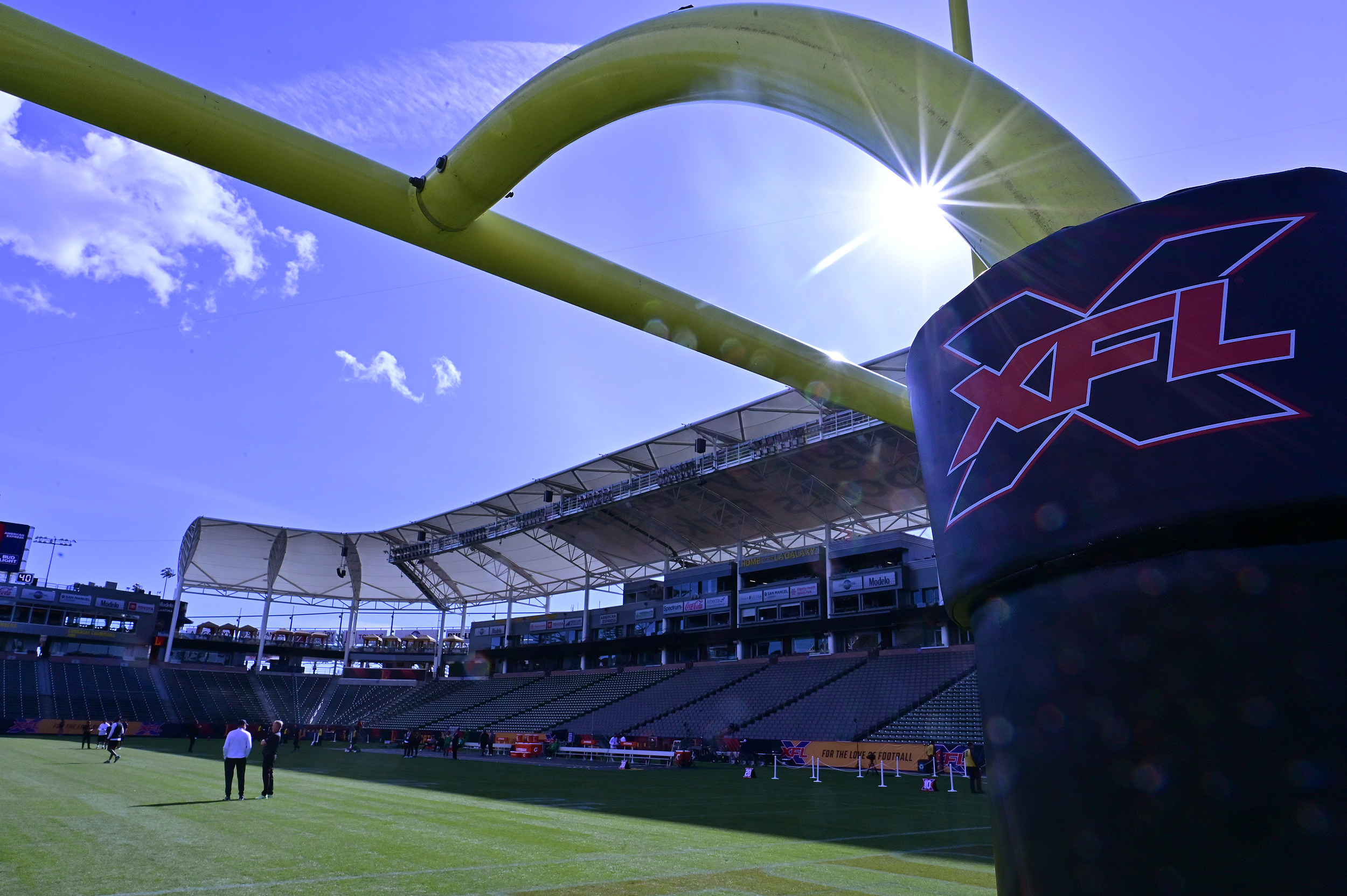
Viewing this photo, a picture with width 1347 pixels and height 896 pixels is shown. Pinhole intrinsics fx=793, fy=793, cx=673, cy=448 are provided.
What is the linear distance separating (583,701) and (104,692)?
114ft

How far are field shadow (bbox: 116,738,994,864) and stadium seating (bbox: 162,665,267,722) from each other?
102ft

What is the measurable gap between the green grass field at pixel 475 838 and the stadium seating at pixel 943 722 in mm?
10688

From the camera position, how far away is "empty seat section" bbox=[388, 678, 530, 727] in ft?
181

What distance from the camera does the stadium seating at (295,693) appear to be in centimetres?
6122

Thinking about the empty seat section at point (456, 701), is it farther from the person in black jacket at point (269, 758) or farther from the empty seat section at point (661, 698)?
the person in black jacket at point (269, 758)

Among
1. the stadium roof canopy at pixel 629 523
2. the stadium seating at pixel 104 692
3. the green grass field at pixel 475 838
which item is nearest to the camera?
the green grass field at pixel 475 838

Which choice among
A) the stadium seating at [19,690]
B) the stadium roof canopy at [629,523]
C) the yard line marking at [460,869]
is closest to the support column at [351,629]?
the stadium roof canopy at [629,523]

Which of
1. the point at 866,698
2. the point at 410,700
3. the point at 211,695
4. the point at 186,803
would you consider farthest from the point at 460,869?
the point at 211,695

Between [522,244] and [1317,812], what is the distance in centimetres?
245

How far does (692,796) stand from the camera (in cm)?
1702

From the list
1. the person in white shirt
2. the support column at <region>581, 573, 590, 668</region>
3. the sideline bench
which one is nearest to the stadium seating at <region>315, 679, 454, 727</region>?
the support column at <region>581, 573, 590, 668</region>

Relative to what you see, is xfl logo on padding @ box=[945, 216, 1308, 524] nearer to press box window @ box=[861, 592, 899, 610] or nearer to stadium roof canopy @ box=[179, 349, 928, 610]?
stadium roof canopy @ box=[179, 349, 928, 610]

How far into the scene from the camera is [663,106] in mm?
2160

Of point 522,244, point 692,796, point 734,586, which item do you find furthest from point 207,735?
point 522,244
